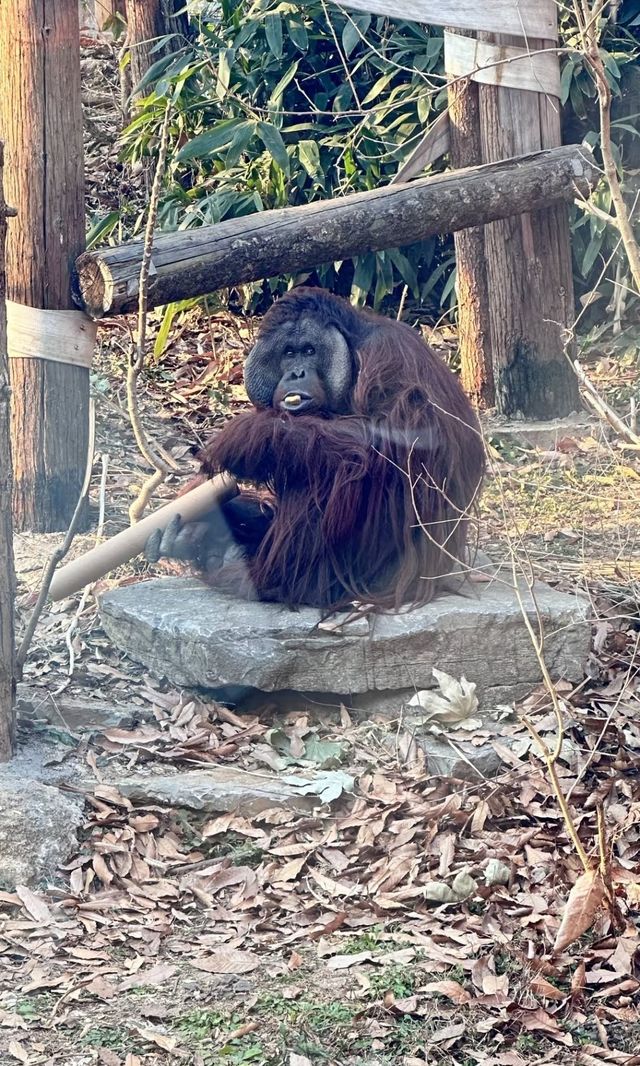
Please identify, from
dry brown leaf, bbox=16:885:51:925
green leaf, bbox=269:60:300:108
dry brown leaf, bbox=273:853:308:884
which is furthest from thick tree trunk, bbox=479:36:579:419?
dry brown leaf, bbox=16:885:51:925

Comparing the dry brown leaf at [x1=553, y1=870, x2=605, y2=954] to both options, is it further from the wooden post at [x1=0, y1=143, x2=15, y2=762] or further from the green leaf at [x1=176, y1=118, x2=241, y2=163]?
the green leaf at [x1=176, y1=118, x2=241, y2=163]

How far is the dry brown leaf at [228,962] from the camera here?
2.87m

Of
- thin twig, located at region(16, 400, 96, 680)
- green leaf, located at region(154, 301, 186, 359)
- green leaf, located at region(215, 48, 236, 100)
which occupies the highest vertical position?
green leaf, located at region(215, 48, 236, 100)

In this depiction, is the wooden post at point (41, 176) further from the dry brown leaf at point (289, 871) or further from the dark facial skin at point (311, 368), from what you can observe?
the dry brown leaf at point (289, 871)

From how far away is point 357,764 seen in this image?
3.69m

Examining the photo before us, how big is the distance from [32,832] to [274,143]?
12.7 ft

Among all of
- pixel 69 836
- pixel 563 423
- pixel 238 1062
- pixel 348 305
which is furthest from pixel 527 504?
pixel 238 1062

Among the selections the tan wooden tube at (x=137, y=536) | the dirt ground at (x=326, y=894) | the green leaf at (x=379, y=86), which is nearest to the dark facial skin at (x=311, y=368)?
the tan wooden tube at (x=137, y=536)

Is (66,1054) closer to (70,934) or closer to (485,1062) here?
(70,934)

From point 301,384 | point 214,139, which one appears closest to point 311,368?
point 301,384

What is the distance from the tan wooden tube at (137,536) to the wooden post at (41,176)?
26.0 inches

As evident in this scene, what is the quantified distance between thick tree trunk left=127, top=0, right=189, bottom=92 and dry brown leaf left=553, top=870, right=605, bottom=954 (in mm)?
5981

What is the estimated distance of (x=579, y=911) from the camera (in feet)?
9.39

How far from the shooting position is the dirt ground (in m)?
2.72
